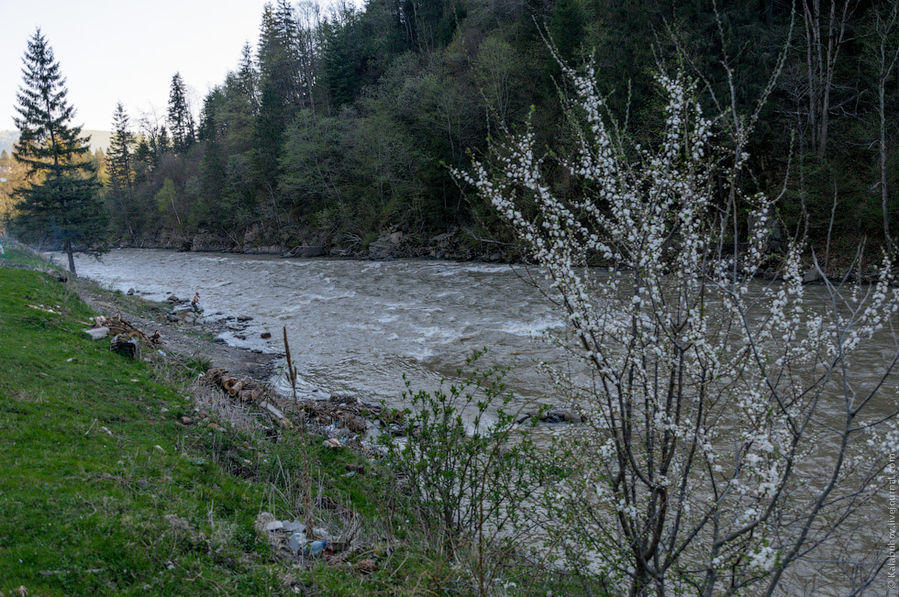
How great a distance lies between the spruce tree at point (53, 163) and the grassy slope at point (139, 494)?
999 inches

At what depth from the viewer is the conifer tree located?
7175 cm

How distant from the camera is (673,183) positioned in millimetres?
3797

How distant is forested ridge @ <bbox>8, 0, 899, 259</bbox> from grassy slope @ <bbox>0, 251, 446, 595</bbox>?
3045 mm

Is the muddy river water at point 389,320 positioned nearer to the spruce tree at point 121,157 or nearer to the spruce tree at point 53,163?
the spruce tree at point 53,163

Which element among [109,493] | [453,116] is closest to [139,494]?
[109,493]

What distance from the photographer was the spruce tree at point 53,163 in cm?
2794

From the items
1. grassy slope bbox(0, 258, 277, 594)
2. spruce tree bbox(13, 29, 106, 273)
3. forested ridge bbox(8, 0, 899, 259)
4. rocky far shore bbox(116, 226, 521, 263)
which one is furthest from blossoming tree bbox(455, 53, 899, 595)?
spruce tree bbox(13, 29, 106, 273)

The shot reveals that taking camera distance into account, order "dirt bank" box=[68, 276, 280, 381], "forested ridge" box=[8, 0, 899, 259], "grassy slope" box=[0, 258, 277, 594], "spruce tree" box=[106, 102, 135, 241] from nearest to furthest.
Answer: "grassy slope" box=[0, 258, 277, 594] < "dirt bank" box=[68, 276, 280, 381] < "forested ridge" box=[8, 0, 899, 259] < "spruce tree" box=[106, 102, 135, 241]

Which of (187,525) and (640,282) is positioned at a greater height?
(640,282)

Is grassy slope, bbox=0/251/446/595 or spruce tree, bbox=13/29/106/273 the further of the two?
spruce tree, bbox=13/29/106/273

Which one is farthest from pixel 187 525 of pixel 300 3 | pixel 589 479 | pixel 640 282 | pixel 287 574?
pixel 300 3

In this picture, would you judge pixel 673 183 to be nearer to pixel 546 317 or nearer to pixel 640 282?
pixel 640 282

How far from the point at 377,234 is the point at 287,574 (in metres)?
35.4

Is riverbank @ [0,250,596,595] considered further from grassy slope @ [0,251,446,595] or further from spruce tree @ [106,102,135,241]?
spruce tree @ [106,102,135,241]
